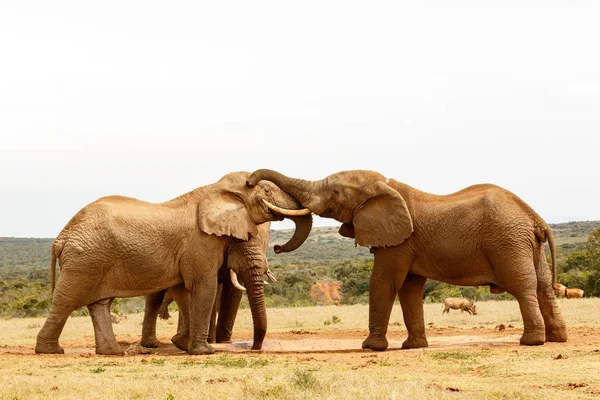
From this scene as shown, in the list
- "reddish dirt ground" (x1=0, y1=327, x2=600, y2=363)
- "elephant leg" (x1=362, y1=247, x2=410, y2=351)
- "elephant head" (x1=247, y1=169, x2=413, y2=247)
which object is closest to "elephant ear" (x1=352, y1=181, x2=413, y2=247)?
"elephant head" (x1=247, y1=169, x2=413, y2=247)

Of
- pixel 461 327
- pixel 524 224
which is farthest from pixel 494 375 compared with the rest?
pixel 461 327

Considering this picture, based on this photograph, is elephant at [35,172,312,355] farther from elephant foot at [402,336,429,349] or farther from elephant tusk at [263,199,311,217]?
elephant foot at [402,336,429,349]

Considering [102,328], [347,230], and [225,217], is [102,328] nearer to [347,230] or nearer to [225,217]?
[225,217]

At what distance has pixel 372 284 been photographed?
53.9 feet

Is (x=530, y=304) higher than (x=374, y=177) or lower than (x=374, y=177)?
lower

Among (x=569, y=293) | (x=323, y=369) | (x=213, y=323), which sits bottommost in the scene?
(x=323, y=369)

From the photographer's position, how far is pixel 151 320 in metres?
18.3

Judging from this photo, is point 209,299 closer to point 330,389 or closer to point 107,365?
point 107,365

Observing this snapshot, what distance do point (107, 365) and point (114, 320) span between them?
39.0 ft

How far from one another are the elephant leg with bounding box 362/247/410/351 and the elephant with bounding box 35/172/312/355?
5.21ft

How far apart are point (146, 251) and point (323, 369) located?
4.37 m

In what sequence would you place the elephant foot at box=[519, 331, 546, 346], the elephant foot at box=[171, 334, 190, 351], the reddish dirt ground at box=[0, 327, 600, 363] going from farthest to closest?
the elephant foot at box=[171, 334, 190, 351] → the elephant foot at box=[519, 331, 546, 346] → the reddish dirt ground at box=[0, 327, 600, 363]

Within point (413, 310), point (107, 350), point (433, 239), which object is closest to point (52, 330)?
point (107, 350)

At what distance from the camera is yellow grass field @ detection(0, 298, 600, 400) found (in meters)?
10.5
